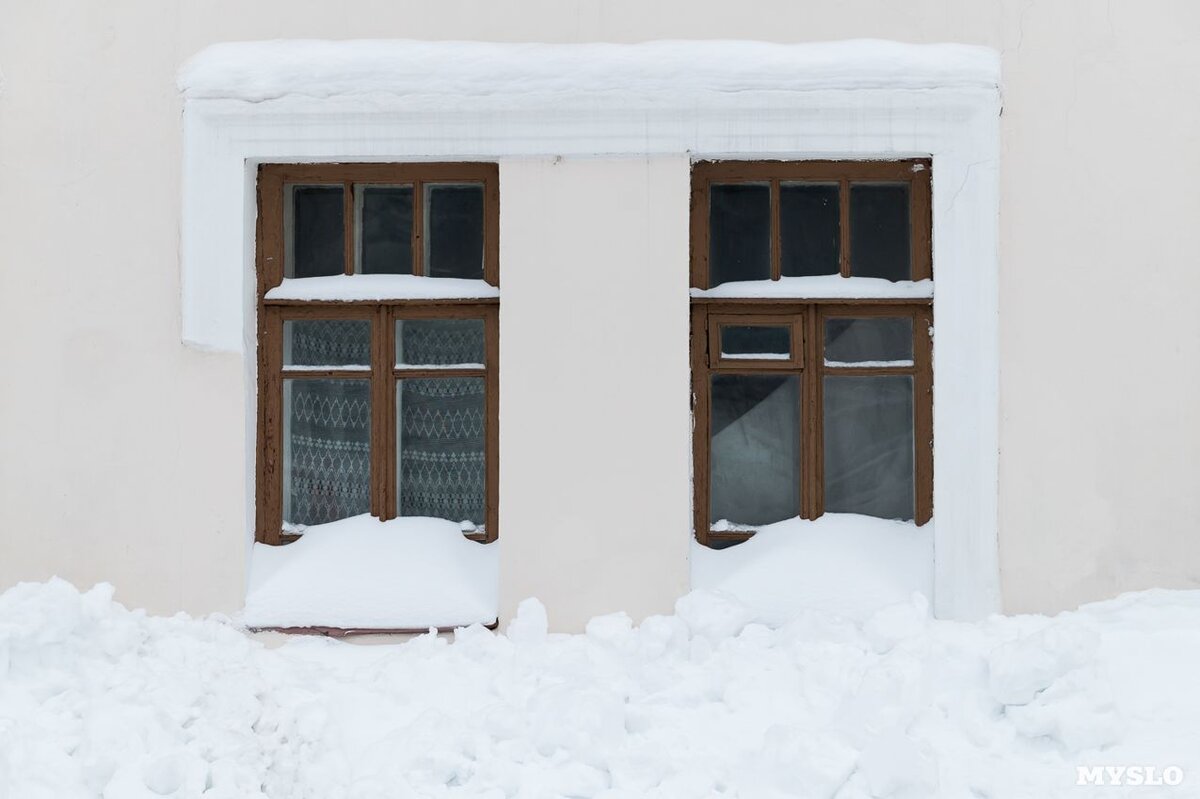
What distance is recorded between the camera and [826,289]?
478 cm

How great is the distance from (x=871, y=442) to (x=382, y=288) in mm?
2186

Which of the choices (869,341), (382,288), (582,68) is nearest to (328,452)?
(382,288)

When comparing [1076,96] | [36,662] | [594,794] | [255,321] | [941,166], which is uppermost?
[1076,96]

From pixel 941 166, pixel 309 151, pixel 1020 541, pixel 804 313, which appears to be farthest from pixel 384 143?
pixel 1020 541

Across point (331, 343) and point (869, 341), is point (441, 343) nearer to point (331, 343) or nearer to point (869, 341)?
point (331, 343)

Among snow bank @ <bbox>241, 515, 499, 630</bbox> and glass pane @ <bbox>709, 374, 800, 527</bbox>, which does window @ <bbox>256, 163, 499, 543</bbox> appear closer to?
snow bank @ <bbox>241, 515, 499, 630</bbox>

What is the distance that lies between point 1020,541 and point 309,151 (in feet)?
10.9

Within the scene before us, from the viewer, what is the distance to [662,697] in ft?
12.7

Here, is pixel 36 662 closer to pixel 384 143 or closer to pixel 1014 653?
pixel 384 143

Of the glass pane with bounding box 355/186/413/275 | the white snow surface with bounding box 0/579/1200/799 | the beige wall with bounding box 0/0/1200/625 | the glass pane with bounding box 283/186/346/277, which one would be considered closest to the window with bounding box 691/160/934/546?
the beige wall with bounding box 0/0/1200/625

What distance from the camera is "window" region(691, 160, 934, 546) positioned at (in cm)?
481

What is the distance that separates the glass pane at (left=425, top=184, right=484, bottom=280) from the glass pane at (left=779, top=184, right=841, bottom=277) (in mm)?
1304

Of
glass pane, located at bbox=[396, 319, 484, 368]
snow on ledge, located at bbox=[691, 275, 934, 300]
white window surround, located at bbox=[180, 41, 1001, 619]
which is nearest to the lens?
white window surround, located at bbox=[180, 41, 1001, 619]

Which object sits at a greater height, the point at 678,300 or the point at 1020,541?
the point at 678,300
